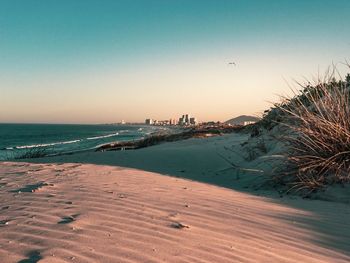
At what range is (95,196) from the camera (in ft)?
15.9

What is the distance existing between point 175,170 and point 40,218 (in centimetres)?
533

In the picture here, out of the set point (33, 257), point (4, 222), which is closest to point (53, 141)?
point (4, 222)

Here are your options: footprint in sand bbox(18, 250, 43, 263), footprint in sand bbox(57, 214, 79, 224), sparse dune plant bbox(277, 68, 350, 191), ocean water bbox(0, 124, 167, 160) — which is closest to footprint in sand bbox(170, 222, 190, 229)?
footprint in sand bbox(57, 214, 79, 224)

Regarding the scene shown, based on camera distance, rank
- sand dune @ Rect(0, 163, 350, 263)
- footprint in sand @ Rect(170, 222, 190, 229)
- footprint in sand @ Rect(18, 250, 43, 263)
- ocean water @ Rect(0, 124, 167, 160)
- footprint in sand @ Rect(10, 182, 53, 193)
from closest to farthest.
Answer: footprint in sand @ Rect(18, 250, 43, 263) → sand dune @ Rect(0, 163, 350, 263) → footprint in sand @ Rect(170, 222, 190, 229) → footprint in sand @ Rect(10, 182, 53, 193) → ocean water @ Rect(0, 124, 167, 160)

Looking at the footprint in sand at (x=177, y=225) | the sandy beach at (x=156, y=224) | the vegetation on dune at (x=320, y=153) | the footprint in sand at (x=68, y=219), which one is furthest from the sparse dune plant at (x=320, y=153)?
the footprint in sand at (x=68, y=219)

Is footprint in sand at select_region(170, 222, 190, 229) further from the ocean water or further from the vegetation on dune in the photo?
the ocean water

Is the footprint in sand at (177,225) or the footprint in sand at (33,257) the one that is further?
the footprint in sand at (177,225)

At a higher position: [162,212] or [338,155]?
[338,155]

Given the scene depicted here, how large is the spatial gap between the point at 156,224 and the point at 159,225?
4cm

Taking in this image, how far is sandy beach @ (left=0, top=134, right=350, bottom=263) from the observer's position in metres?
3.02

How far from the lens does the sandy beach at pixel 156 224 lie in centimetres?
302

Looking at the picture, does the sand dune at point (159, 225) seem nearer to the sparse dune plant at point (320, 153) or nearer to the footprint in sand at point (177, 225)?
the footprint in sand at point (177, 225)

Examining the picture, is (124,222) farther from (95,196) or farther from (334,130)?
(334,130)

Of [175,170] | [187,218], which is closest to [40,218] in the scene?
[187,218]
